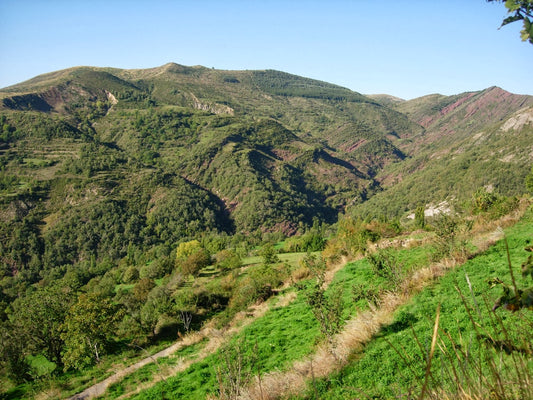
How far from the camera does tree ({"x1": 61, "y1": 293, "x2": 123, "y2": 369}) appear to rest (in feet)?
79.2

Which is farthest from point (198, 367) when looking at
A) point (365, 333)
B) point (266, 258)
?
point (266, 258)

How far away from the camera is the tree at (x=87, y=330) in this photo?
79.2ft

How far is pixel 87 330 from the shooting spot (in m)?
25.4

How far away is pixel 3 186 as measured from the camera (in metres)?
139

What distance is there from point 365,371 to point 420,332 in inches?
63.1

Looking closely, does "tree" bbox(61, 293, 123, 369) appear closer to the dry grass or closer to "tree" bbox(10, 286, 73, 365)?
"tree" bbox(10, 286, 73, 365)

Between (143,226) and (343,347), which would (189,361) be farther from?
(143,226)

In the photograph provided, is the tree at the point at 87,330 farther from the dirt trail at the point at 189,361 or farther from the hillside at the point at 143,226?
the dirt trail at the point at 189,361

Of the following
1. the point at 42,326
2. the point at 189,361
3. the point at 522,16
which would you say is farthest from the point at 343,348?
the point at 42,326

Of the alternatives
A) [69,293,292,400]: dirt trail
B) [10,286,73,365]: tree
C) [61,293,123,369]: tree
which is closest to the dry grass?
[69,293,292,400]: dirt trail

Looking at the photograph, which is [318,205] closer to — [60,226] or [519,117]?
[519,117]

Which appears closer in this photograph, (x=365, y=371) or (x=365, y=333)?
(x=365, y=371)

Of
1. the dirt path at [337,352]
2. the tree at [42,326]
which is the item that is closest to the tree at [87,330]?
the tree at [42,326]

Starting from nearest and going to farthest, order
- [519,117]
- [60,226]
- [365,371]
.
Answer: [365,371] → [60,226] → [519,117]
